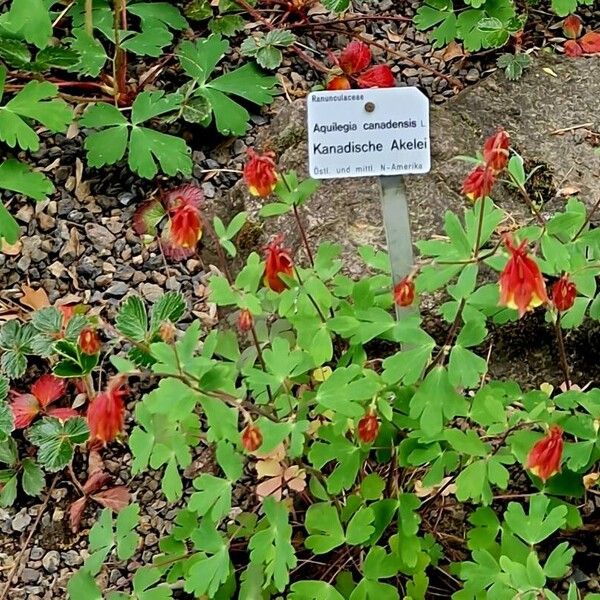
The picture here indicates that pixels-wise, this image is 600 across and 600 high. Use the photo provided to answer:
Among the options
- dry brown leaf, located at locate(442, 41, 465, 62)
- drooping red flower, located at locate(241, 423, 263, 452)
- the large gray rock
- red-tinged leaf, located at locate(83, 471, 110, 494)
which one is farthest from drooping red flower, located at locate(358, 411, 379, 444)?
dry brown leaf, located at locate(442, 41, 465, 62)

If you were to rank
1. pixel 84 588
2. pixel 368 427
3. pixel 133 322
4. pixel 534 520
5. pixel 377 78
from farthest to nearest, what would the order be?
pixel 377 78, pixel 133 322, pixel 84 588, pixel 534 520, pixel 368 427

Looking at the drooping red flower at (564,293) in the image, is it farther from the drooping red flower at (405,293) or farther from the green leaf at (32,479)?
the green leaf at (32,479)

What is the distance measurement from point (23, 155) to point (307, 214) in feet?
2.94

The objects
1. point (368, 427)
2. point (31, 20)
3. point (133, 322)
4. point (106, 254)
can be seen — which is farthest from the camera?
point (106, 254)

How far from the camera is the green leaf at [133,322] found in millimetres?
2193

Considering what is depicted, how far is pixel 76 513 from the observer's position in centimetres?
233

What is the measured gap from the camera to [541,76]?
2941mm

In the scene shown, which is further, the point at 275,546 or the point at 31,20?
the point at 31,20

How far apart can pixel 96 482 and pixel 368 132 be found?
1.10m

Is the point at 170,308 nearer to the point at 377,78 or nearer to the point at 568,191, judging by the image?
the point at 377,78

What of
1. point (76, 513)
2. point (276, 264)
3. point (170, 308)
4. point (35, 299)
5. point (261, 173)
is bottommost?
point (76, 513)

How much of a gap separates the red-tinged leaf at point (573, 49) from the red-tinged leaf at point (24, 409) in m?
1.91

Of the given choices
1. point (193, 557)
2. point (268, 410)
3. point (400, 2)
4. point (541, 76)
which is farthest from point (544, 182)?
point (193, 557)

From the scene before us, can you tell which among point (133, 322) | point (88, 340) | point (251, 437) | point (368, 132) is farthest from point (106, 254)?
point (251, 437)
